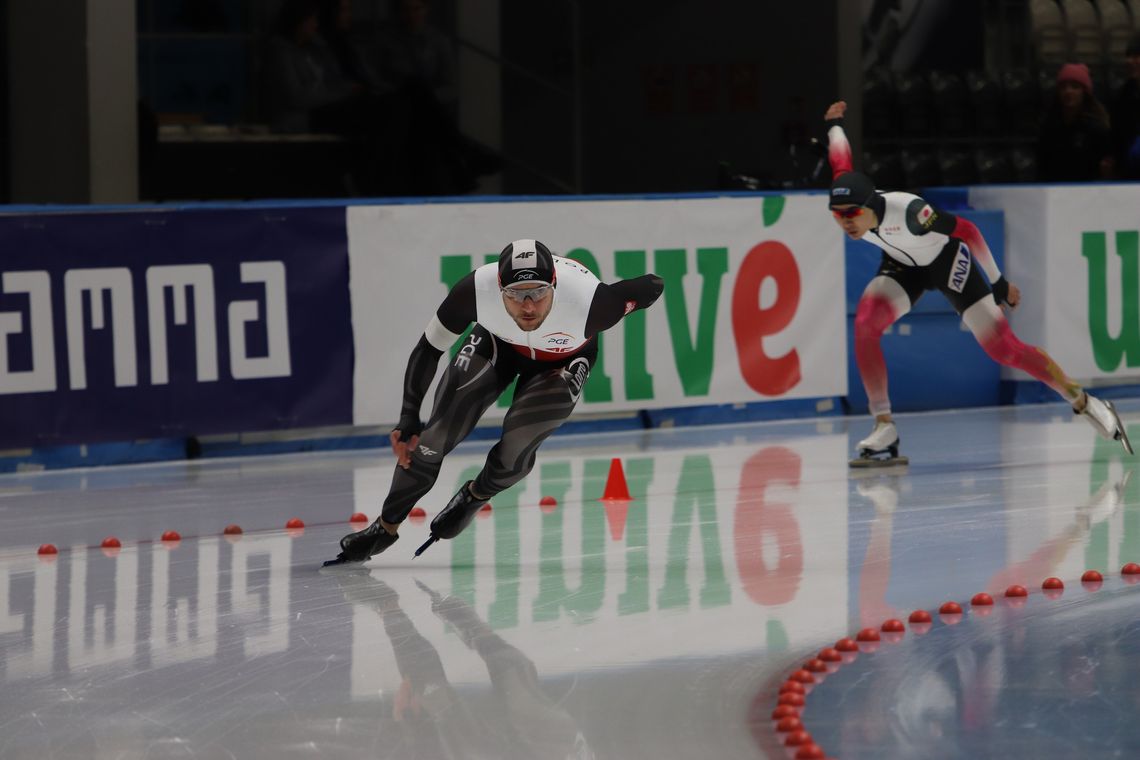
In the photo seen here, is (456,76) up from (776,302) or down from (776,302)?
up

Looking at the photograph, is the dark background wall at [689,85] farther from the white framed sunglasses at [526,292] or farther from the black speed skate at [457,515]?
the white framed sunglasses at [526,292]

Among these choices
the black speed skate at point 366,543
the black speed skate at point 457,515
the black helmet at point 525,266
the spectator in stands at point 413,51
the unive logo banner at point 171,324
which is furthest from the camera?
the spectator in stands at point 413,51

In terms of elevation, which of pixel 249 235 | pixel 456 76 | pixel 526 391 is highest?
pixel 456 76

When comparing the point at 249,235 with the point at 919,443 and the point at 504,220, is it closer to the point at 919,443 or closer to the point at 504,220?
the point at 504,220

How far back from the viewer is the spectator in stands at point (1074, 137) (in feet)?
43.1

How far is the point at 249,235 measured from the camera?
10.2 meters

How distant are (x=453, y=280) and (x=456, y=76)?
3.91m

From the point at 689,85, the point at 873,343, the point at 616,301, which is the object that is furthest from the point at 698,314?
the point at 689,85

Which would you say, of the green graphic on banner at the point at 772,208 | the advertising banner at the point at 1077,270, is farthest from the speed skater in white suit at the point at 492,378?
the advertising banner at the point at 1077,270

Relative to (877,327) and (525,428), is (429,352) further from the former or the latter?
(877,327)

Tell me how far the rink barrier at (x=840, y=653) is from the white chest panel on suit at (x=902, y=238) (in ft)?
9.79

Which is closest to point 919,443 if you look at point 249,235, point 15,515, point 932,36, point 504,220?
point 504,220

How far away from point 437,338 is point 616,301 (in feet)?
2.18

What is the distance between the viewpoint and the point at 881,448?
9.37 meters
